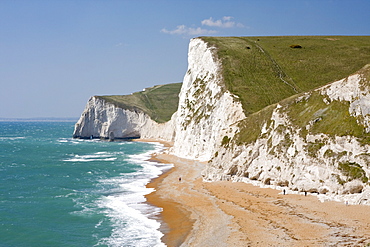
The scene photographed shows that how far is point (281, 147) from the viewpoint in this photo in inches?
1672

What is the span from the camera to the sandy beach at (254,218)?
26234 millimetres

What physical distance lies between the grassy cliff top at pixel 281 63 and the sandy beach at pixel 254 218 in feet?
73.3

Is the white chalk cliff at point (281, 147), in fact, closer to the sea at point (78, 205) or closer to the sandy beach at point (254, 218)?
the sandy beach at point (254, 218)

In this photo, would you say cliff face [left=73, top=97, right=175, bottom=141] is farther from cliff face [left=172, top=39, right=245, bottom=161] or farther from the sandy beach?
the sandy beach

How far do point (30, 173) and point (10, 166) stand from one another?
34.1 feet

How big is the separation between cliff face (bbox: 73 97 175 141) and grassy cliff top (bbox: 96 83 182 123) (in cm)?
232

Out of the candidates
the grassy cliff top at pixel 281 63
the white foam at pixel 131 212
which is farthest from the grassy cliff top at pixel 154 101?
the white foam at pixel 131 212

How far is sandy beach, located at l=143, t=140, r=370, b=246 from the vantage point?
26.2 metres

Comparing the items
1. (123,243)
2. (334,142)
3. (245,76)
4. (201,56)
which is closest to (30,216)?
(123,243)

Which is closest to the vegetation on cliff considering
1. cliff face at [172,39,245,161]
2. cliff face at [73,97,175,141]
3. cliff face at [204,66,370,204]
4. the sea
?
cliff face at [204,66,370,204]

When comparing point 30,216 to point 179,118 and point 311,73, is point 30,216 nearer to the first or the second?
point 179,118

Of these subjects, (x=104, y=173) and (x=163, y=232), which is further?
(x=104, y=173)

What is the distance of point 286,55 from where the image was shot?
292 ft

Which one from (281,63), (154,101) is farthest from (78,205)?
(154,101)
